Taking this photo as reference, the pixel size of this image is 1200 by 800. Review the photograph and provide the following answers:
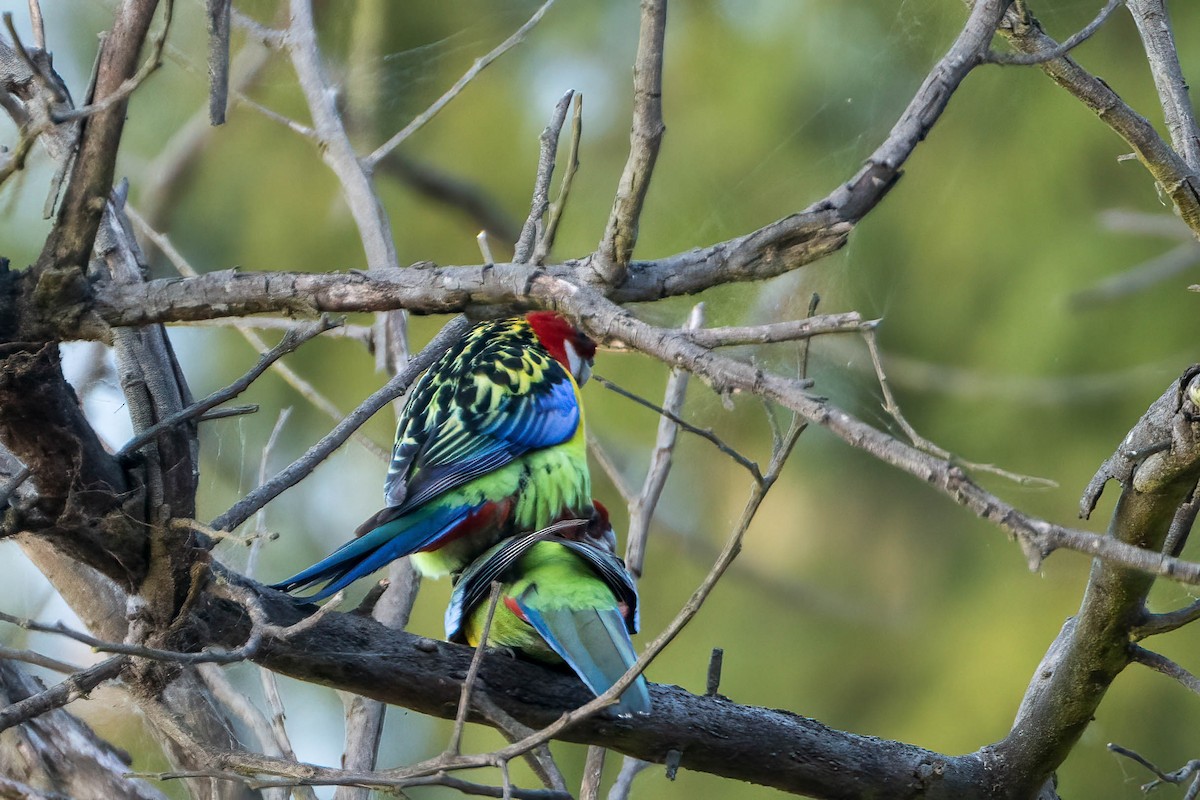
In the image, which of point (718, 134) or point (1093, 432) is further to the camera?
point (718, 134)

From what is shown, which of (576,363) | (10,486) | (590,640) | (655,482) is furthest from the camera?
(576,363)

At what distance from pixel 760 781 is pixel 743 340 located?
0.74m

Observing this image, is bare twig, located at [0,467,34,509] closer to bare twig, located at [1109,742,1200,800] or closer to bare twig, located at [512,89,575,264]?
bare twig, located at [512,89,575,264]

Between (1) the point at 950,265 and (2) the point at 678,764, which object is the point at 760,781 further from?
(1) the point at 950,265

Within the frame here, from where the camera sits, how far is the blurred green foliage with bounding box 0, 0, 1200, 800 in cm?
346

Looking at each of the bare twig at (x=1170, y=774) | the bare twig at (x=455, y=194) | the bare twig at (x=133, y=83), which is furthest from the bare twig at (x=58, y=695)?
the bare twig at (x=455, y=194)

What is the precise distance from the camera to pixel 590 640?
1.45 metres

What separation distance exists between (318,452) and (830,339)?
6.34 ft

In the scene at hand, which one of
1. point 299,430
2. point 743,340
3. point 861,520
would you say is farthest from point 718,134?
point 743,340

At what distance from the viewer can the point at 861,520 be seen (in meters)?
4.49

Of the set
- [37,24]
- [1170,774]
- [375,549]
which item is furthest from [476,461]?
[1170,774]

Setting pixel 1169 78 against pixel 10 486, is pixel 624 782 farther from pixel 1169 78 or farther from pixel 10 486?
pixel 1169 78

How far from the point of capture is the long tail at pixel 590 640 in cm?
141

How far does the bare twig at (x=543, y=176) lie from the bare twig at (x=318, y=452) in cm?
22
